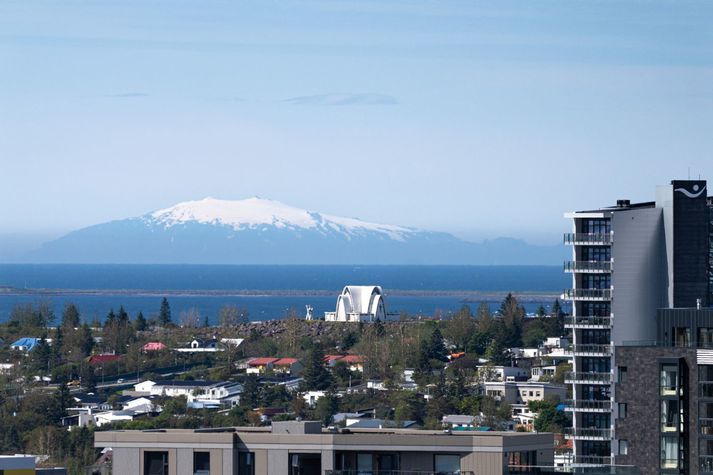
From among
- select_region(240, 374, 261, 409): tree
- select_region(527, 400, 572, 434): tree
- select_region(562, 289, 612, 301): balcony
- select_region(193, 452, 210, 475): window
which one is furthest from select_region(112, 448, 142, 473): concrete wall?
select_region(240, 374, 261, 409): tree

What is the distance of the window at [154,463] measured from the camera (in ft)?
120

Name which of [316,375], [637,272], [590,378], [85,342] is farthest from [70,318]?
[637,272]

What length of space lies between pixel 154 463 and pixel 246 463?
1.87m

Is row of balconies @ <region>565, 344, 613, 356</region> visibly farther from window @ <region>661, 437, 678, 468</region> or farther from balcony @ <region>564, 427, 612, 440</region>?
window @ <region>661, 437, 678, 468</region>

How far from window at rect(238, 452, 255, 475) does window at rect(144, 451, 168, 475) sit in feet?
5.11

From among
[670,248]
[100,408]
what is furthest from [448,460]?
[100,408]

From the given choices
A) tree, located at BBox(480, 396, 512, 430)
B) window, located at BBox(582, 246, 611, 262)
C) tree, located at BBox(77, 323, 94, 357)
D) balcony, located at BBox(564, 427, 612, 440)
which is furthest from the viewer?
tree, located at BBox(77, 323, 94, 357)

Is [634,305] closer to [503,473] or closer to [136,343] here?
[503,473]

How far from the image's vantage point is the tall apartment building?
212 ft

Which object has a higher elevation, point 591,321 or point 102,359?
point 591,321

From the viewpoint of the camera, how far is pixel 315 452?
35594 mm

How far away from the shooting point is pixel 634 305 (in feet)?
217

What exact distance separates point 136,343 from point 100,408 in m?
47.5

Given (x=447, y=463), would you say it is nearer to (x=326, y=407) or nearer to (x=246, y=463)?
(x=246, y=463)
